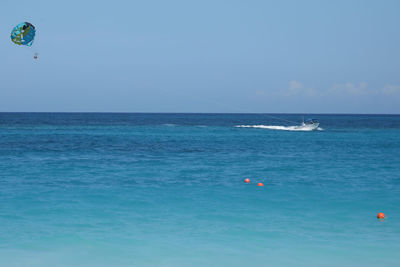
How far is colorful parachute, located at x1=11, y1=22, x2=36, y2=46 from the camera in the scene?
2794 centimetres

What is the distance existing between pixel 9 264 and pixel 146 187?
10401mm

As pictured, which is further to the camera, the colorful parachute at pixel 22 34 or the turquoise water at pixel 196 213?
the colorful parachute at pixel 22 34

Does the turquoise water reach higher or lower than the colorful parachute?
lower

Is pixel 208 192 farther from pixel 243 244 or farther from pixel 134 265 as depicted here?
pixel 134 265

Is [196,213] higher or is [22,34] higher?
[22,34]

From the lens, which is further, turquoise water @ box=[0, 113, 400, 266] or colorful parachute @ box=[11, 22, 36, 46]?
colorful parachute @ box=[11, 22, 36, 46]

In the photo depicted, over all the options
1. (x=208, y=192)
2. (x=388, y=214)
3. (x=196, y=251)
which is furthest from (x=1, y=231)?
(x=388, y=214)

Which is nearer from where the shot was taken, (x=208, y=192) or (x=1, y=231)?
(x=1, y=231)

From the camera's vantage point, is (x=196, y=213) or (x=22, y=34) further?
(x=22, y=34)

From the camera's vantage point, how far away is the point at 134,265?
1241cm

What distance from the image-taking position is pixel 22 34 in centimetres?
2808

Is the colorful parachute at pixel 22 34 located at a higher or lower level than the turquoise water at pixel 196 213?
higher

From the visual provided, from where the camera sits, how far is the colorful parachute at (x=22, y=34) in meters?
27.9

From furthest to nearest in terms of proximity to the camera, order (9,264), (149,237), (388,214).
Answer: (388,214) < (149,237) < (9,264)
